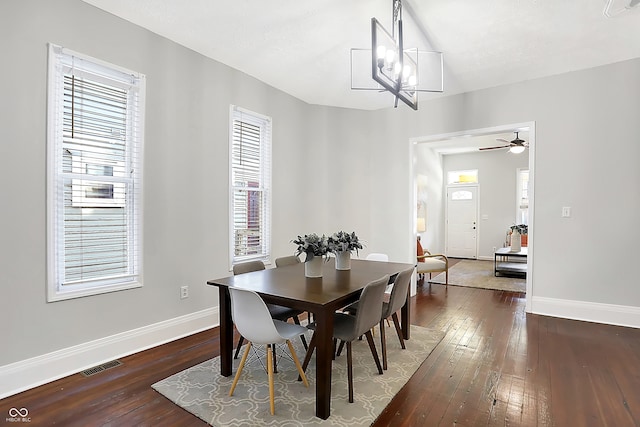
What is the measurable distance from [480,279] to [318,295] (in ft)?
16.6

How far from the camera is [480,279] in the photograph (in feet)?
20.3

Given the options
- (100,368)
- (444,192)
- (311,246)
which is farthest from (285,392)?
(444,192)

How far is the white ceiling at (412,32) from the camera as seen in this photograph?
275 cm

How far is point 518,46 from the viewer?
339cm

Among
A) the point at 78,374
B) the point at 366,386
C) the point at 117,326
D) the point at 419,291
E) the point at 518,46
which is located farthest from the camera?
the point at 419,291

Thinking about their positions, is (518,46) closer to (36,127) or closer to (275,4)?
(275,4)

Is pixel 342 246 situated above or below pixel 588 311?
above

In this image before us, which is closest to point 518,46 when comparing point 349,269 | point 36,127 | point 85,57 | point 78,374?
point 349,269

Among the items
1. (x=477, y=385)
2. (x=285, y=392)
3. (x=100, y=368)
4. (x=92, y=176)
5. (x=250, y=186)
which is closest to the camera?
(x=285, y=392)

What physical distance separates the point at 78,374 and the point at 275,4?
130 inches

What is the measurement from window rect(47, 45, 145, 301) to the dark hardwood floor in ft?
2.44

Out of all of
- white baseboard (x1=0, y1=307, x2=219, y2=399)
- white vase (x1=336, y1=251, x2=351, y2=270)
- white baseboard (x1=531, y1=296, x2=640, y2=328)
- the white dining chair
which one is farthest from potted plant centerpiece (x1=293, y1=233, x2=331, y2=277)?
white baseboard (x1=531, y1=296, x2=640, y2=328)

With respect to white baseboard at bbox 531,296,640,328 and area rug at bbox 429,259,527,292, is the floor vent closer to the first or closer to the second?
white baseboard at bbox 531,296,640,328

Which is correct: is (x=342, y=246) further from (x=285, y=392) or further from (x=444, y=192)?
(x=444, y=192)
